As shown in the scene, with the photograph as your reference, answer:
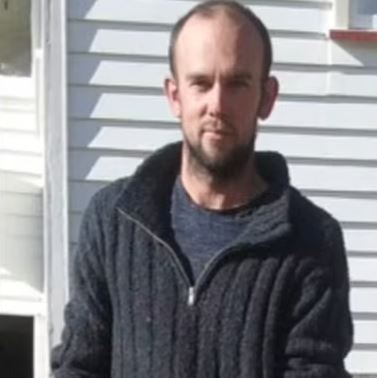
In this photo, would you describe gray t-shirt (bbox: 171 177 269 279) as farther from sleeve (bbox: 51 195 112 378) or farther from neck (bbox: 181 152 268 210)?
sleeve (bbox: 51 195 112 378)

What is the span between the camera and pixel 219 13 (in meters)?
2.19

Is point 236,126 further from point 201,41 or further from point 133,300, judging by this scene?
point 133,300

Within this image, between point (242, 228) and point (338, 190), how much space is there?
165 inches

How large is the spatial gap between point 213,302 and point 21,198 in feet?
14.1

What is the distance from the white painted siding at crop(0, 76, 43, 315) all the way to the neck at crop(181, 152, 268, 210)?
164 inches

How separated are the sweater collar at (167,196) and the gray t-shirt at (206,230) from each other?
19 millimetres

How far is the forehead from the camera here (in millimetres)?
2158

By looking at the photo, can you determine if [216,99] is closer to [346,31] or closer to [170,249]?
[170,249]

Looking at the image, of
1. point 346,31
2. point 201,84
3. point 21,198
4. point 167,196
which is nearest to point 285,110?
point 346,31

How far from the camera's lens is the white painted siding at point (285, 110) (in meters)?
6.14

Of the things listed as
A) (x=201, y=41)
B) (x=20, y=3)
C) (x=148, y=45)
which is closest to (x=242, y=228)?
(x=201, y=41)

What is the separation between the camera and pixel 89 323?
7.38 feet

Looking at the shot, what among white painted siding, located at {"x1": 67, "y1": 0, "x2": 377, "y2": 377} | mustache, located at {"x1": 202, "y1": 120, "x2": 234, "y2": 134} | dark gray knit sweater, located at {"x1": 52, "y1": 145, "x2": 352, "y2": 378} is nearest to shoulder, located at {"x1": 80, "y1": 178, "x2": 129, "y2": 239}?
dark gray knit sweater, located at {"x1": 52, "y1": 145, "x2": 352, "y2": 378}

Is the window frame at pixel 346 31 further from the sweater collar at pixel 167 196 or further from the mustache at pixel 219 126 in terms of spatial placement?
the mustache at pixel 219 126
